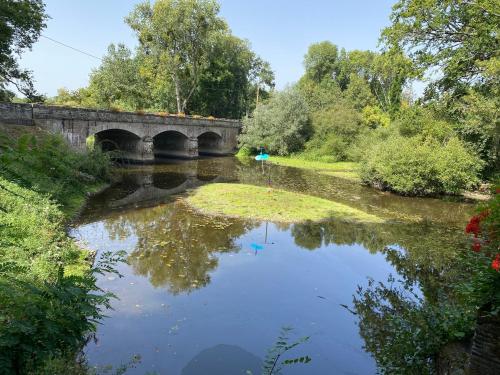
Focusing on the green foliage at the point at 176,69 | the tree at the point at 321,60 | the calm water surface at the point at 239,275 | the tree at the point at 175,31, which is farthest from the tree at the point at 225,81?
the calm water surface at the point at 239,275

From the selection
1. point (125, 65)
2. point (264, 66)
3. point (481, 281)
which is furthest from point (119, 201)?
point (264, 66)

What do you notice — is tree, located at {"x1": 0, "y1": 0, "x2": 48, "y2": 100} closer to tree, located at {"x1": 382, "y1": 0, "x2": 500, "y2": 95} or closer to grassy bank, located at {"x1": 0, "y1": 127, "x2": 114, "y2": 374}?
grassy bank, located at {"x1": 0, "y1": 127, "x2": 114, "y2": 374}

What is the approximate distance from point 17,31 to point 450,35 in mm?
25281

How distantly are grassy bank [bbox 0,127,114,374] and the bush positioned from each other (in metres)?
18.4

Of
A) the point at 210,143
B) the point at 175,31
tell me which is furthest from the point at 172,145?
the point at 175,31

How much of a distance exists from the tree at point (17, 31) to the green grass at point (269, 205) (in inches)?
568

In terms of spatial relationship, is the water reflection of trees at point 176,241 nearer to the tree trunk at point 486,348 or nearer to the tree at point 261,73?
the tree trunk at point 486,348

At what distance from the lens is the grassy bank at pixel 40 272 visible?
4766mm

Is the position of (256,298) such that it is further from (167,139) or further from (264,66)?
(264,66)

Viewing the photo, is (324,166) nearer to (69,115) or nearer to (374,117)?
(374,117)

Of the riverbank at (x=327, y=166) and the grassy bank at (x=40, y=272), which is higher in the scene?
the grassy bank at (x=40, y=272)

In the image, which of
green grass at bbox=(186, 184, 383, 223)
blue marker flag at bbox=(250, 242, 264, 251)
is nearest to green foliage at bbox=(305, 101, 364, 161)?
green grass at bbox=(186, 184, 383, 223)

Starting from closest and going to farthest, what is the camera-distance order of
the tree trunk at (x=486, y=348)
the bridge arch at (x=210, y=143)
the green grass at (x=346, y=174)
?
1. the tree trunk at (x=486, y=348)
2. the green grass at (x=346, y=174)
3. the bridge arch at (x=210, y=143)

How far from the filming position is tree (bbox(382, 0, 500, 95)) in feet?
57.3
